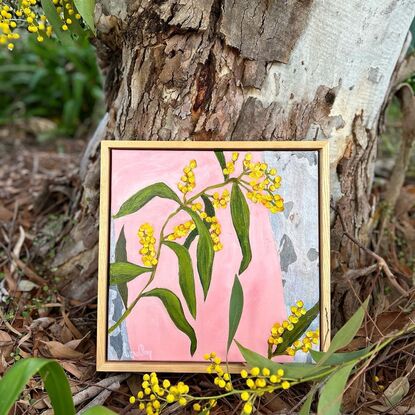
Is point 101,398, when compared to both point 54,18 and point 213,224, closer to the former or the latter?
point 213,224

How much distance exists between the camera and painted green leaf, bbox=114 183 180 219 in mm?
1078

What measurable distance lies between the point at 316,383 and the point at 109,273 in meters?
0.40

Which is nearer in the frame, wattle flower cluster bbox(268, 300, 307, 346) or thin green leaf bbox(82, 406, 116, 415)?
thin green leaf bbox(82, 406, 116, 415)

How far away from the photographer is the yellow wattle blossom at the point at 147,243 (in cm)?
107

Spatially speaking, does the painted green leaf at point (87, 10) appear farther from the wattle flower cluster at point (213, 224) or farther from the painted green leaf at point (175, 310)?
the painted green leaf at point (175, 310)

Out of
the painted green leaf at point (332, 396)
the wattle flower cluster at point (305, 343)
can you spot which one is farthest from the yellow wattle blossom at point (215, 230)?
the painted green leaf at point (332, 396)

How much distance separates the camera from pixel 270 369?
903mm

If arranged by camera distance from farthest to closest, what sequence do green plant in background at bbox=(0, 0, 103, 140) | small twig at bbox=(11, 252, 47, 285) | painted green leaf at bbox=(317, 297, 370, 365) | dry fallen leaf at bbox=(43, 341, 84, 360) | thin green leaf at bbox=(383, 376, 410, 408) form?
1. green plant in background at bbox=(0, 0, 103, 140)
2. small twig at bbox=(11, 252, 47, 285)
3. dry fallen leaf at bbox=(43, 341, 84, 360)
4. thin green leaf at bbox=(383, 376, 410, 408)
5. painted green leaf at bbox=(317, 297, 370, 365)

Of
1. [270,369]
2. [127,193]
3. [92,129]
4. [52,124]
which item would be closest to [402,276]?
[270,369]

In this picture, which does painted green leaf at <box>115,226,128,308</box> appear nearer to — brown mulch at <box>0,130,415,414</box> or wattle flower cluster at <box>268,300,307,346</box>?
brown mulch at <box>0,130,415,414</box>

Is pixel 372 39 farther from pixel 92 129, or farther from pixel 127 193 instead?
pixel 92 129

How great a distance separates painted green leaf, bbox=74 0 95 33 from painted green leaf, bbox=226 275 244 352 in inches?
20.2

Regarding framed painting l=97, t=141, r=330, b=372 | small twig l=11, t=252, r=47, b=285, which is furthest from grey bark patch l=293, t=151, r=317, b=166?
small twig l=11, t=252, r=47, b=285
